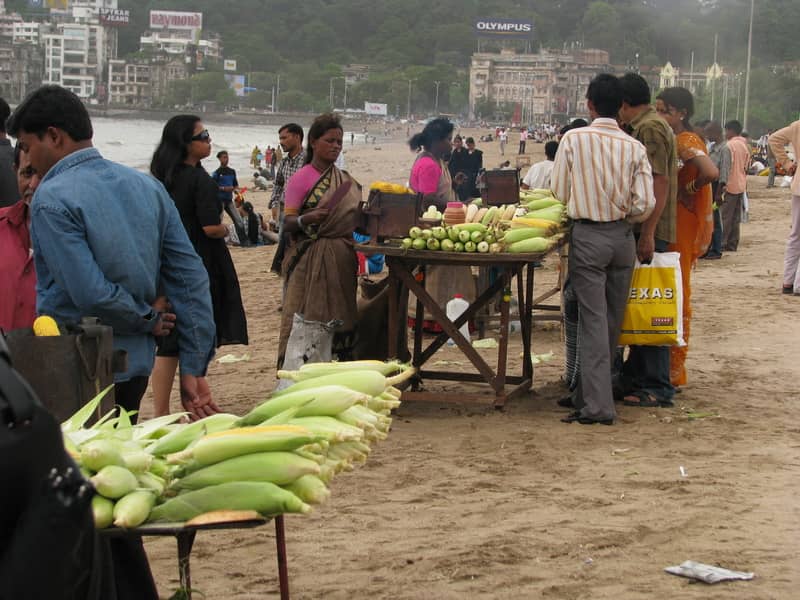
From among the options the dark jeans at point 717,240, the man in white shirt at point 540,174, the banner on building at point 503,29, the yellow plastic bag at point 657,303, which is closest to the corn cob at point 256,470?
the yellow plastic bag at point 657,303

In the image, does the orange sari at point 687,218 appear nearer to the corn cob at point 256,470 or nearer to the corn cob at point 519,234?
the corn cob at point 519,234

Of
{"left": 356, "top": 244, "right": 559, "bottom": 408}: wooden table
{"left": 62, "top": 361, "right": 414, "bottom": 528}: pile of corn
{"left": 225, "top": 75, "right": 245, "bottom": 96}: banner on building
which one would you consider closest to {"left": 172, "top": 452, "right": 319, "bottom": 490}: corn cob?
{"left": 62, "top": 361, "right": 414, "bottom": 528}: pile of corn

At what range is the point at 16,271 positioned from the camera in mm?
4574

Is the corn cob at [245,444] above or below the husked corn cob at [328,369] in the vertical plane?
below

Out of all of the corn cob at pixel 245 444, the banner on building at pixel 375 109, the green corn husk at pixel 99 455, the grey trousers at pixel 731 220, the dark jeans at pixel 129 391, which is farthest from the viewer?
the banner on building at pixel 375 109

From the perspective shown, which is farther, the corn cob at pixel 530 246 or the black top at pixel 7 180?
the corn cob at pixel 530 246

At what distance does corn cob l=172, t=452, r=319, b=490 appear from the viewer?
9.58 feet

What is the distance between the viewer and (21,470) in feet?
5.93

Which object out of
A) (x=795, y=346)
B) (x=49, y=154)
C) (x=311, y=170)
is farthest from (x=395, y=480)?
(x=795, y=346)

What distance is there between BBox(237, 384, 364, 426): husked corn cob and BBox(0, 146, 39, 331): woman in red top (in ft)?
5.46

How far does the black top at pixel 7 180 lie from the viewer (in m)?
6.07

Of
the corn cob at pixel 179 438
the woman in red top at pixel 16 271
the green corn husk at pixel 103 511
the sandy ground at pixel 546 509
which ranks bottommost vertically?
the sandy ground at pixel 546 509

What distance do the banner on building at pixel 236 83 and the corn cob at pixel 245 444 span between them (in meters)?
181

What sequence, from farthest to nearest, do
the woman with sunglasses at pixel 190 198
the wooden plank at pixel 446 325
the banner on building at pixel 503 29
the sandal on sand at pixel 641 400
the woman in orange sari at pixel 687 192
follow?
the banner on building at pixel 503 29 → the woman in orange sari at pixel 687 192 → the sandal on sand at pixel 641 400 → the wooden plank at pixel 446 325 → the woman with sunglasses at pixel 190 198
